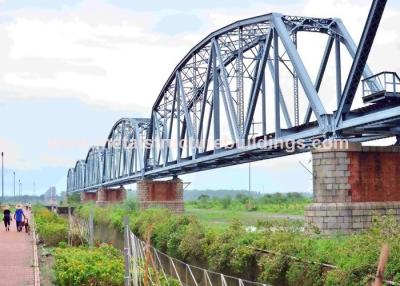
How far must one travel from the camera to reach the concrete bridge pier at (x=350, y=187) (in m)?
22.4

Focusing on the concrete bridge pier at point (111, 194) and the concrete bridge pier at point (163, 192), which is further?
the concrete bridge pier at point (111, 194)

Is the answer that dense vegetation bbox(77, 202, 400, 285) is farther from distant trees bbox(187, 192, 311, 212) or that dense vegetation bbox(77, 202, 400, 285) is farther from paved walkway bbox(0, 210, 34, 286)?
distant trees bbox(187, 192, 311, 212)

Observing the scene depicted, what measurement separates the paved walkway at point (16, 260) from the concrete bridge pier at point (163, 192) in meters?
28.4

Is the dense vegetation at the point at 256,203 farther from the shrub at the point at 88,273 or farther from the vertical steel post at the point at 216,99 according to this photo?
the shrub at the point at 88,273

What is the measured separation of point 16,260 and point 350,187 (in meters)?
13.2

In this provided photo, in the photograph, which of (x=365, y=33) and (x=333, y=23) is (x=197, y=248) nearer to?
(x=365, y=33)

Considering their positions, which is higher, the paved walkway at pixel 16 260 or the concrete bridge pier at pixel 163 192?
the concrete bridge pier at pixel 163 192

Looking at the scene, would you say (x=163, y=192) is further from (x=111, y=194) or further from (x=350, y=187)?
(x=350, y=187)

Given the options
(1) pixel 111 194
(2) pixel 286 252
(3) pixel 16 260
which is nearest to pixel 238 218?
(3) pixel 16 260

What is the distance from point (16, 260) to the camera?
916 inches

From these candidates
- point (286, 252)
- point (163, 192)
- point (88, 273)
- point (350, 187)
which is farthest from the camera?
point (163, 192)

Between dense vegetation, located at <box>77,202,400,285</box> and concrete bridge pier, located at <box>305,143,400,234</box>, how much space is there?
1.19 metres

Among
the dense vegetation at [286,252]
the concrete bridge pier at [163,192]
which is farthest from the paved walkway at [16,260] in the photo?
the concrete bridge pier at [163,192]

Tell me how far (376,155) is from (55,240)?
17.6 m
